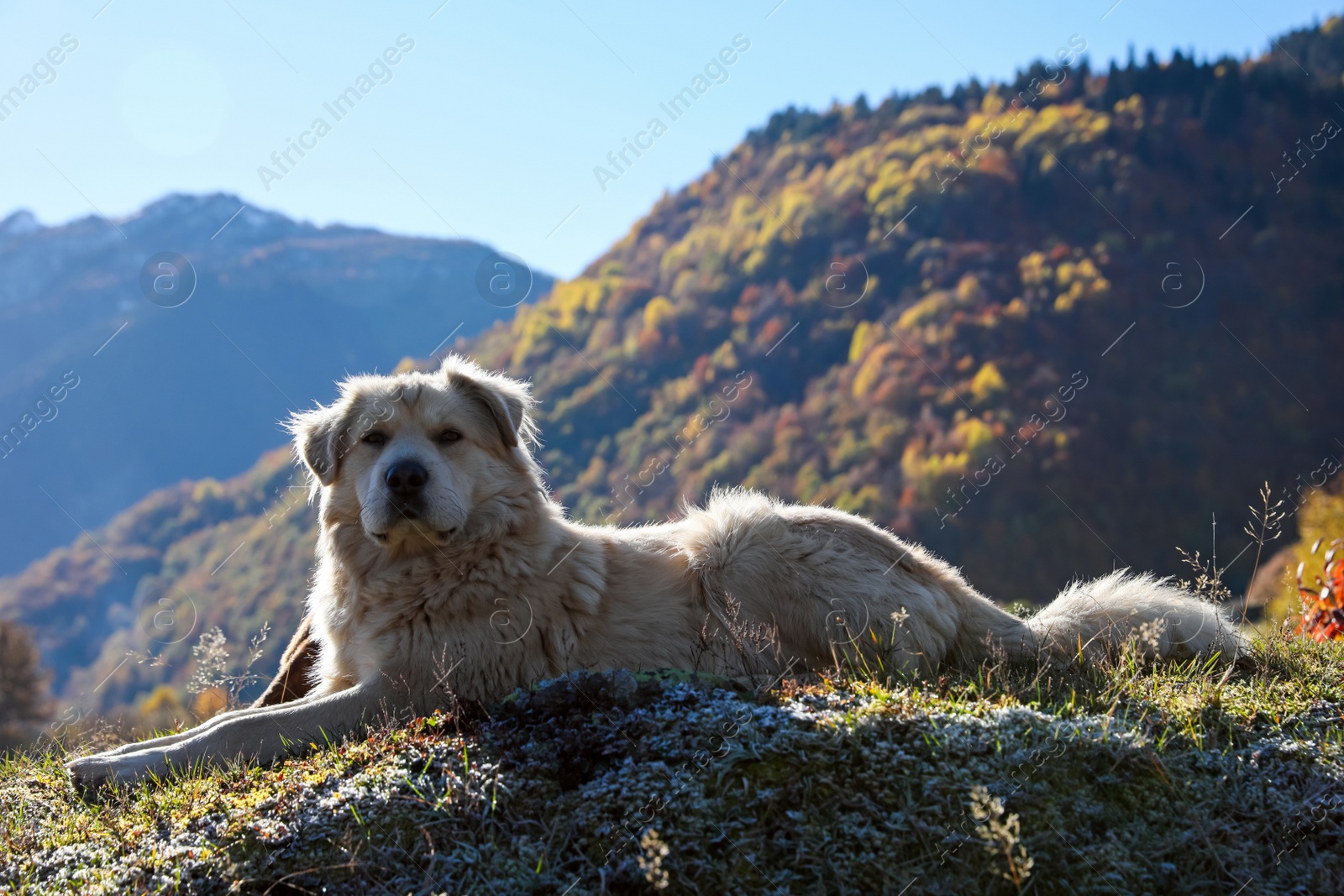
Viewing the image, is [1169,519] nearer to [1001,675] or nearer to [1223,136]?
[1223,136]

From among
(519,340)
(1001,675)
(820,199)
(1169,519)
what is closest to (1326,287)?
(1169,519)

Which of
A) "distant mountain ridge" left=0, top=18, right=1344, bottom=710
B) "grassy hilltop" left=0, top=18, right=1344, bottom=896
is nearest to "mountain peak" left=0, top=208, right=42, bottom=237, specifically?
"grassy hilltop" left=0, top=18, right=1344, bottom=896

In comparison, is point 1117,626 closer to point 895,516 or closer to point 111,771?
point 111,771

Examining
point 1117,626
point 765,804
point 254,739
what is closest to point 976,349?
point 1117,626

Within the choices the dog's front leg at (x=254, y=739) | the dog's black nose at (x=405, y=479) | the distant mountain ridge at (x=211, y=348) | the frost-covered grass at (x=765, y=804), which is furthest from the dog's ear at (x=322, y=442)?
the distant mountain ridge at (x=211, y=348)

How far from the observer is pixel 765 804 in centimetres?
323

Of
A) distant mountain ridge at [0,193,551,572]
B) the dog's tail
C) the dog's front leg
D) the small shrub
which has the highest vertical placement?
distant mountain ridge at [0,193,551,572]

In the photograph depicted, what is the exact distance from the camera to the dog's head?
17.4ft

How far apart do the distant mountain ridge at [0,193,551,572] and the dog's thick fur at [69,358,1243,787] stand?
105080 mm

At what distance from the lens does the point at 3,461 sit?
436 ft

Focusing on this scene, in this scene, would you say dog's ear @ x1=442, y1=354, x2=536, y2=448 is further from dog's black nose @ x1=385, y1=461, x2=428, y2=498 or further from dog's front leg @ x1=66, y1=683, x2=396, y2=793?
dog's front leg @ x1=66, y1=683, x2=396, y2=793

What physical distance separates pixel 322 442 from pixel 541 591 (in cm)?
186

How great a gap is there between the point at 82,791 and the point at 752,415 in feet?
211

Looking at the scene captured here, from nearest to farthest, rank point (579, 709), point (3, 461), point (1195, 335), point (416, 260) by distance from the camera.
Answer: point (579, 709), point (1195, 335), point (3, 461), point (416, 260)
